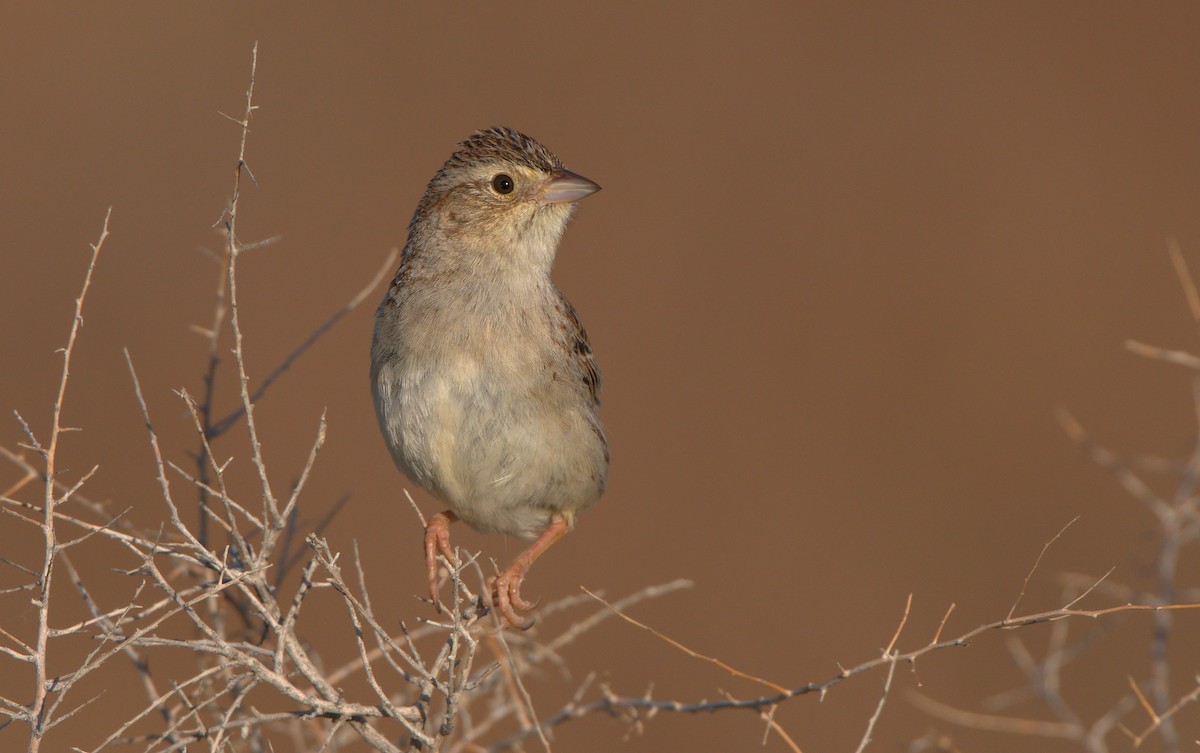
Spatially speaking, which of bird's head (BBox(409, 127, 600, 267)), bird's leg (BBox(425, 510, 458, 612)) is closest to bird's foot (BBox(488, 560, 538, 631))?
bird's leg (BBox(425, 510, 458, 612))

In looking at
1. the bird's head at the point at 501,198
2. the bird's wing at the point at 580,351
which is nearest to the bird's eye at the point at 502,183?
the bird's head at the point at 501,198

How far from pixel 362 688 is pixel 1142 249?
24.6 ft

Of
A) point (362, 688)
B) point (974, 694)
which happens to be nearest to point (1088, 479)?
point (974, 694)

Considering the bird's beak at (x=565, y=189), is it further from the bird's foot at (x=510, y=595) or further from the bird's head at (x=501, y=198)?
the bird's foot at (x=510, y=595)

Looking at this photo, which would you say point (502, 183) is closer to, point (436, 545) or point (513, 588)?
point (436, 545)

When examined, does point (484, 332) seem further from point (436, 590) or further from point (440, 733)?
point (440, 733)

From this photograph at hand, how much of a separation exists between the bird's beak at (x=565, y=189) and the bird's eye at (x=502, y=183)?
128 millimetres

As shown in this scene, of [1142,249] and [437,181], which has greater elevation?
[437,181]

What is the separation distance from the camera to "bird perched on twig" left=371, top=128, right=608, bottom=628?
3.99 m

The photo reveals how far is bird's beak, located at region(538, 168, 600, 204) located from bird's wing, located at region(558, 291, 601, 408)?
1.20ft

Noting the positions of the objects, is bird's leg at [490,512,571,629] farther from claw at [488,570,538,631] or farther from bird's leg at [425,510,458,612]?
bird's leg at [425,510,458,612]

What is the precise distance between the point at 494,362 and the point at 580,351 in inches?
19.5

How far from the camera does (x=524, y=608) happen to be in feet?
14.0

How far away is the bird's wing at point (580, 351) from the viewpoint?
4363 mm
